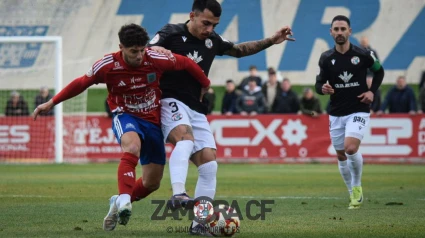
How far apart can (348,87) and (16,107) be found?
14.3 m

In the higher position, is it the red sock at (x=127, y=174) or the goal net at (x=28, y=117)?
the goal net at (x=28, y=117)

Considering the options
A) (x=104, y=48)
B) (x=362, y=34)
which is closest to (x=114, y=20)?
(x=104, y=48)

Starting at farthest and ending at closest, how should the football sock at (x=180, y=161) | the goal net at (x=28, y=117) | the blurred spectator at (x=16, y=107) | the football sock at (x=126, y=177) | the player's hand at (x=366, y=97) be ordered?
the blurred spectator at (x=16, y=107) < the goal net at (x=28, y=117) < the player's hand at (x=366, y=97) < the football sock at (x=180, y=161) < the football sock at (x=126, y=177)

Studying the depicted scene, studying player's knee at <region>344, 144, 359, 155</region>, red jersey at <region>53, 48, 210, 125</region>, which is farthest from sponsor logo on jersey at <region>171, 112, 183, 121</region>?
player's knee at <region>344, 144, 359, 155</region>

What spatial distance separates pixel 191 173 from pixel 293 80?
440 inches

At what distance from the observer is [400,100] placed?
24.1 metres

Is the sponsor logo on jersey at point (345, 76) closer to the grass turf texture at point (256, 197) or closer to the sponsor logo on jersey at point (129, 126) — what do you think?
the grass turf texture at point (256, 197)

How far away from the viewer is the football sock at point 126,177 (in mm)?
→ 8141

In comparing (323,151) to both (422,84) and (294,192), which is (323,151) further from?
(294,192)

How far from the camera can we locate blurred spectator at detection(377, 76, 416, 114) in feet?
78.4

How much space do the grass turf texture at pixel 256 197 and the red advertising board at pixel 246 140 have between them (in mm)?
1715

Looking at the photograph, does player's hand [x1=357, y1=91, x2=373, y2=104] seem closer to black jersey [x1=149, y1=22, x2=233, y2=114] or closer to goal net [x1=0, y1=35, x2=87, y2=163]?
black jersey [x1=149, y1=22, x2=233, y2=114]

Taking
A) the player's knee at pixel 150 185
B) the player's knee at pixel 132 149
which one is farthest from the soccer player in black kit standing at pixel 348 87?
the player's knee at pixel 132 149

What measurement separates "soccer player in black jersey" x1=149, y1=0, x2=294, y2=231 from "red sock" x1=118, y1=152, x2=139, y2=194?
383mm
